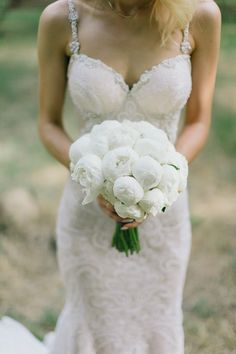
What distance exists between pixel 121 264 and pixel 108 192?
2.51 ft

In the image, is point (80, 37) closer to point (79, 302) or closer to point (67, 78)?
point (67, 78)

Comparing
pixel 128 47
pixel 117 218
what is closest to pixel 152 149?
pixel 117 218

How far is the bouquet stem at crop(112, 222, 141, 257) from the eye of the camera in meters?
3.09

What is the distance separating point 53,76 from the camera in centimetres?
327

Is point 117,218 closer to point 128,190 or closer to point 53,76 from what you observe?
point 128,190

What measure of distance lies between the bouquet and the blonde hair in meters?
0.52

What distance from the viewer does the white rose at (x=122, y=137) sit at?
2734 millimetres

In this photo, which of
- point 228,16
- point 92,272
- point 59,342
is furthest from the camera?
point 228,16

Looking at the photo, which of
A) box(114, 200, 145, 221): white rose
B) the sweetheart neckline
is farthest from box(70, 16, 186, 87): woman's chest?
box(114, 200, 145, 221): white rose

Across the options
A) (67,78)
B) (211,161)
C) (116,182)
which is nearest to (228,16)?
(211,161)

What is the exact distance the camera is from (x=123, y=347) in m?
3.51

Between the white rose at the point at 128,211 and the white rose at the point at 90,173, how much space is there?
0.32 feet

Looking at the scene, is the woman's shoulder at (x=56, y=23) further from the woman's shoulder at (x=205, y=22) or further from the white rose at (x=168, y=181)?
the white rose at (x=168, y=181)

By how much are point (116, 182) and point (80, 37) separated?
0.82 metres
